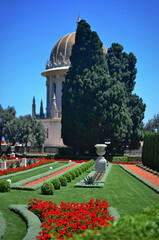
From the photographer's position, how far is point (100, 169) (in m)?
22.5

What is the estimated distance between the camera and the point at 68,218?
325 inches

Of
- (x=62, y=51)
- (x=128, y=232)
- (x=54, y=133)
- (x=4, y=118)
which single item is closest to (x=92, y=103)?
(x=4, y=118)

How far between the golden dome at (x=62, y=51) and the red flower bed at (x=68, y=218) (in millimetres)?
56867

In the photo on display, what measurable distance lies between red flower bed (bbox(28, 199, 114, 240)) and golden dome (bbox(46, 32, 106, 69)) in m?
56.9

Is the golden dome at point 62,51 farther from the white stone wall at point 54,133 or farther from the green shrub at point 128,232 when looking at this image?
the green shrub at point 128,232

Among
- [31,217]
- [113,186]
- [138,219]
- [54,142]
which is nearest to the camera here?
[138,219]

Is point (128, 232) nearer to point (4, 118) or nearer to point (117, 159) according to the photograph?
point (117, 159)

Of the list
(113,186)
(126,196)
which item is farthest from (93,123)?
(126,196)

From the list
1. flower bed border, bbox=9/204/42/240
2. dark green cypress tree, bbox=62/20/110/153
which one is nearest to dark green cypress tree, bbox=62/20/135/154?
dark green cypress tree, bbox=62/20/110/153

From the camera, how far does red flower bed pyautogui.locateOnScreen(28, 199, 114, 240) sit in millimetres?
7262

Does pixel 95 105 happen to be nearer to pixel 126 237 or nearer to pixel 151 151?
pixel 151 151

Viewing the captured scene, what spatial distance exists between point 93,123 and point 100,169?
52.2 feet

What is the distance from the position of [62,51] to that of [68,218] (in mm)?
59988

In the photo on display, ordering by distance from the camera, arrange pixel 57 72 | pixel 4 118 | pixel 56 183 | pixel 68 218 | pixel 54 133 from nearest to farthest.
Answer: pixel 68 218
pixel 56 183
pixel 4 118
pixel 54 133
pixel 57 72
